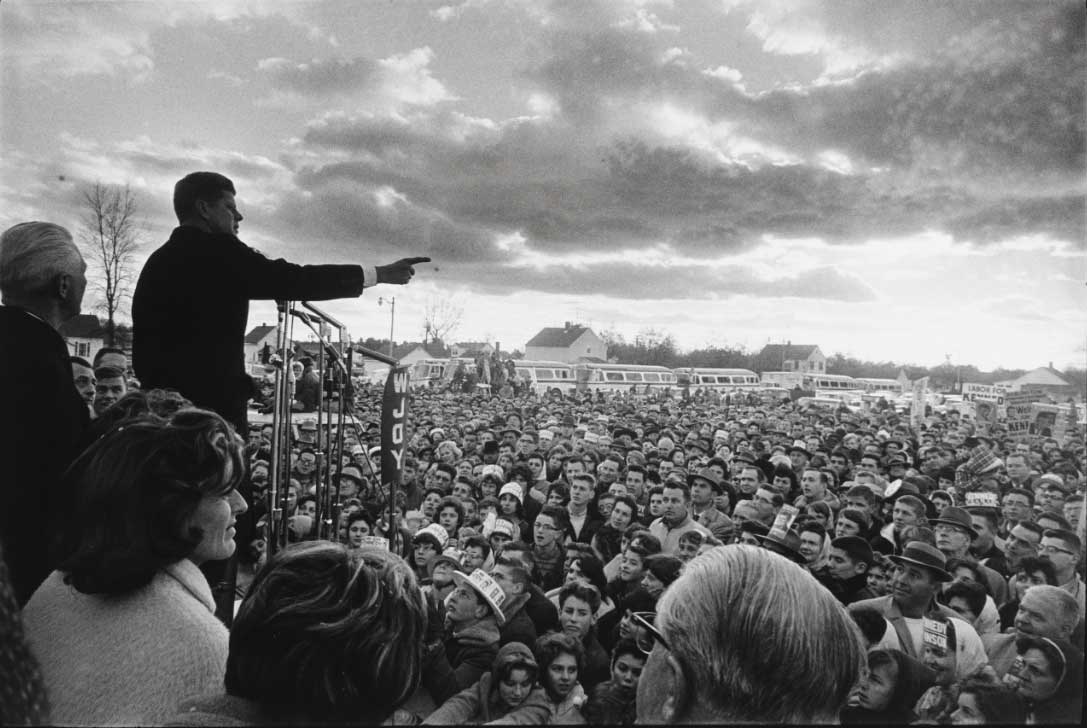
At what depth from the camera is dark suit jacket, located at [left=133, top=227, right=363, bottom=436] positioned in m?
1.96

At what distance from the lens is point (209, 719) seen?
91cm

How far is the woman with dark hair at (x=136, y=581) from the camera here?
109cm

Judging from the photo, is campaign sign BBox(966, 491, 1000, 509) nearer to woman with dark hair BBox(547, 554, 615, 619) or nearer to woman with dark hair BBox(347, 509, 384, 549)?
woman with dark hair BBox(547, 554, 615, 619)

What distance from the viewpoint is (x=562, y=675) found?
317cm

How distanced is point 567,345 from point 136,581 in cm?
1332

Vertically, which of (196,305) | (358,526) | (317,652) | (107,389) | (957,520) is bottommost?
(358,526)

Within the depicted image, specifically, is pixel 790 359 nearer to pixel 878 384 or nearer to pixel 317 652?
pixel 878 384

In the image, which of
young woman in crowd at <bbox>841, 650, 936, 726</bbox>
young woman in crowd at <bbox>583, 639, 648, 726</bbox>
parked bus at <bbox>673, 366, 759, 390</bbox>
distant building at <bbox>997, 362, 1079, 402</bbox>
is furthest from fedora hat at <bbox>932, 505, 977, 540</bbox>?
parked bus at <bbox>673, 366, 759, 390</bbox>

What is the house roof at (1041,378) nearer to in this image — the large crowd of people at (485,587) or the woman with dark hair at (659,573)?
the large crowd of people at (485,587)

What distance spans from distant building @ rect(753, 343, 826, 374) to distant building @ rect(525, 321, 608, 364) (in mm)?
3564

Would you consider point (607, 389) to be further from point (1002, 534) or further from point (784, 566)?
point (784, 566)

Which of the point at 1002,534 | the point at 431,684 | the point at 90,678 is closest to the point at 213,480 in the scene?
the point at 90,678

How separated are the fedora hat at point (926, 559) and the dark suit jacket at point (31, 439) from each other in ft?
12.5

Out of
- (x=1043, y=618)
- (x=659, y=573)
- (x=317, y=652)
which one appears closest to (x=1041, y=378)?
(x=1043, y=618)
